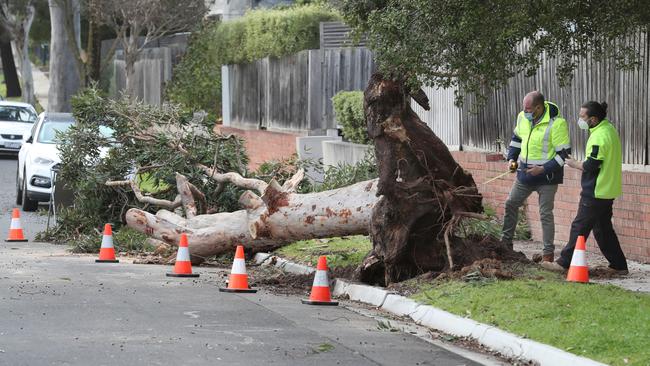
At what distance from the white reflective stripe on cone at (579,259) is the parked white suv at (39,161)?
12.0m

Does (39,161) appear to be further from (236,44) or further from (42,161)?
(236,44)

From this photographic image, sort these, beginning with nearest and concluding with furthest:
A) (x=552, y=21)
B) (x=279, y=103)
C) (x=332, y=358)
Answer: (x=332, y=358)
(x=552, y=21)
(x=279, y=103)

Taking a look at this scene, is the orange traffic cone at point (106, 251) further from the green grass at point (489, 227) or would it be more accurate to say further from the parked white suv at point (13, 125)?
the parked white suv at point (13, 125)

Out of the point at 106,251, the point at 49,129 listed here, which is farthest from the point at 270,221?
the point at 49,129

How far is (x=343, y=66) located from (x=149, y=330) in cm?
1694

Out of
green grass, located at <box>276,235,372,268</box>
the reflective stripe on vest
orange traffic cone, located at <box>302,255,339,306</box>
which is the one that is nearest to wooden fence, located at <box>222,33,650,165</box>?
the reflective stripe on vest

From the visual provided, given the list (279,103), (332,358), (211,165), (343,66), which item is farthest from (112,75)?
(332,358)

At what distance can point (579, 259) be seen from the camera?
1177 cm

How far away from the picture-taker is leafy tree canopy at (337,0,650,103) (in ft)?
35.5

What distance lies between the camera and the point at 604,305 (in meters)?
10.1

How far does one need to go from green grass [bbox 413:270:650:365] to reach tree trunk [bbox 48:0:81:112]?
31584mm

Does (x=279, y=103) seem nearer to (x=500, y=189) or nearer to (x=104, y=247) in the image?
(x=500, y=189)

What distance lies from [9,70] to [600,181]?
203 feet

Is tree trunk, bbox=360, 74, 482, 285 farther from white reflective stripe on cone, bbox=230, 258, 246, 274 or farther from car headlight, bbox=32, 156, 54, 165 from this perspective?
car headlight, bbox=32, 156, 54, 165
